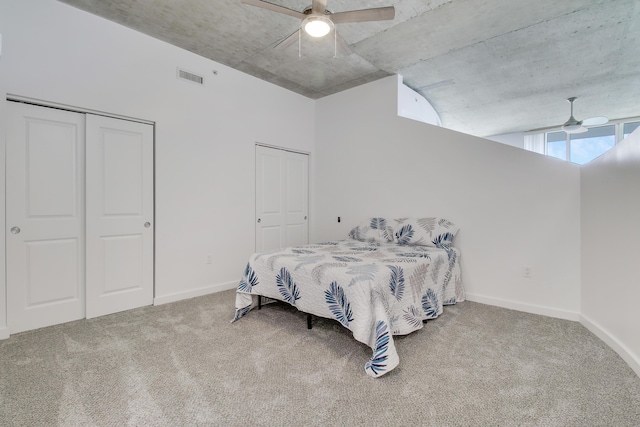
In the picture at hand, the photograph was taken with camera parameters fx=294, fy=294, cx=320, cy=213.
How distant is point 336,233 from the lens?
188 inches

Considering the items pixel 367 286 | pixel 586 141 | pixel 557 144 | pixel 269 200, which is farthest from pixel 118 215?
pixel 586 141

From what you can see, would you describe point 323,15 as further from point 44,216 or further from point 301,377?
point 44,216

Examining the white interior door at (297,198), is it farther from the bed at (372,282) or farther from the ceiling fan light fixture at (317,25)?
the ceiling fan light fixture at (317,25)

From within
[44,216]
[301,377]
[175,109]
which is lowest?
[301,377]

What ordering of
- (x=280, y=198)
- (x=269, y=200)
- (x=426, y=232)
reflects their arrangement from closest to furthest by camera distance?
(x=426, y=232)
(x=269, y=200)
(x=280, y=198)

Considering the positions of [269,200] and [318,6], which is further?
[269,200]

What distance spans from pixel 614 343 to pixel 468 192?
1841 mm

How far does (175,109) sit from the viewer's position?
3.35 m

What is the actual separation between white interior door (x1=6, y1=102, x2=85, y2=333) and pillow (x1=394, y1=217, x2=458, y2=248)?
3.48 m

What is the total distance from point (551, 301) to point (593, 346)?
72 centimetres

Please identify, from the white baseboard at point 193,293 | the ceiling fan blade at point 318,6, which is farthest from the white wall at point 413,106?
the white baseboard at point 193,293

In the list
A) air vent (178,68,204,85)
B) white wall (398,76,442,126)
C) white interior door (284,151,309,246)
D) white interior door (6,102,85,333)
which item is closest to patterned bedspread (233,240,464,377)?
white interior door (284,151,309,246)

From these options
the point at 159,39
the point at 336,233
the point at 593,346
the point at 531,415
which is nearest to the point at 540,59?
the point at 593,346

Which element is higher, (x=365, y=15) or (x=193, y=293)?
(x=365, y=15)
